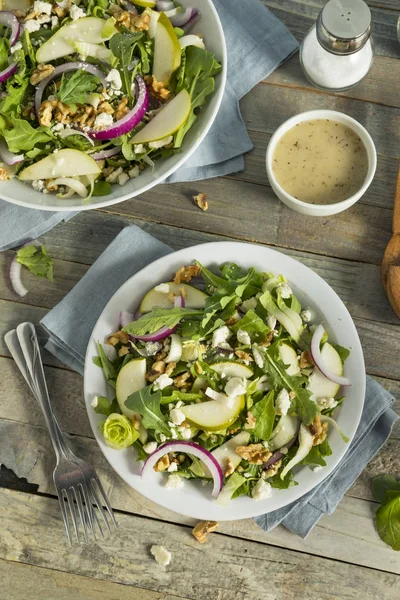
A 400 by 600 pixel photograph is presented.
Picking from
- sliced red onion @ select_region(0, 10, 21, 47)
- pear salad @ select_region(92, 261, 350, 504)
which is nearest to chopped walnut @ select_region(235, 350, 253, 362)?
pear salad @ select_region(92, 261, 350, 504)

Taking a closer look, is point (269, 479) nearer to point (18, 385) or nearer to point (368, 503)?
point (368, 503)

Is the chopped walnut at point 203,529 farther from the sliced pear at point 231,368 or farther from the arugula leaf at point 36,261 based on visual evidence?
the arugula leaf at point 36,261

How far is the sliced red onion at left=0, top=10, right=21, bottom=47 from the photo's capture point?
2.36 metres

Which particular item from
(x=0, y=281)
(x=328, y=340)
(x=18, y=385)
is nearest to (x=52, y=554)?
(x=18, y=385)

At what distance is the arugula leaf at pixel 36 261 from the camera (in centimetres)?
269

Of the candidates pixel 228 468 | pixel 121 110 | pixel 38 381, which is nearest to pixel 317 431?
pixel 228 468

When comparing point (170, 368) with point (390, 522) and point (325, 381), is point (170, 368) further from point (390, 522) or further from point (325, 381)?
point (390, 522)

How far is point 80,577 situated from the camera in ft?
8.52

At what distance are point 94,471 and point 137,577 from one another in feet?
1.43

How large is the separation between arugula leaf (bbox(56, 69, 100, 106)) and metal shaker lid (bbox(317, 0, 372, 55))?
0.83 metres

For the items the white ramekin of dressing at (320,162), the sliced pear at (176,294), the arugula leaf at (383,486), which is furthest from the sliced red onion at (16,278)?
the arugula leaf at (383,486)

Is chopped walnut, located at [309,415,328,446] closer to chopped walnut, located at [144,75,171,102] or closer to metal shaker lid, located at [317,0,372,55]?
chopped walnut, located at [144,75,171,102]

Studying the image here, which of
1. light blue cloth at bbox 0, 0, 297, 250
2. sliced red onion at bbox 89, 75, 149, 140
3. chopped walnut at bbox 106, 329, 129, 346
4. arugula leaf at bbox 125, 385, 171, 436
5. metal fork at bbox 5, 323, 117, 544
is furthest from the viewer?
light blue cloth at bbox 0, 0, 297, 250

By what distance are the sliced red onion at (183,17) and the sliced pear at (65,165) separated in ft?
1.98
